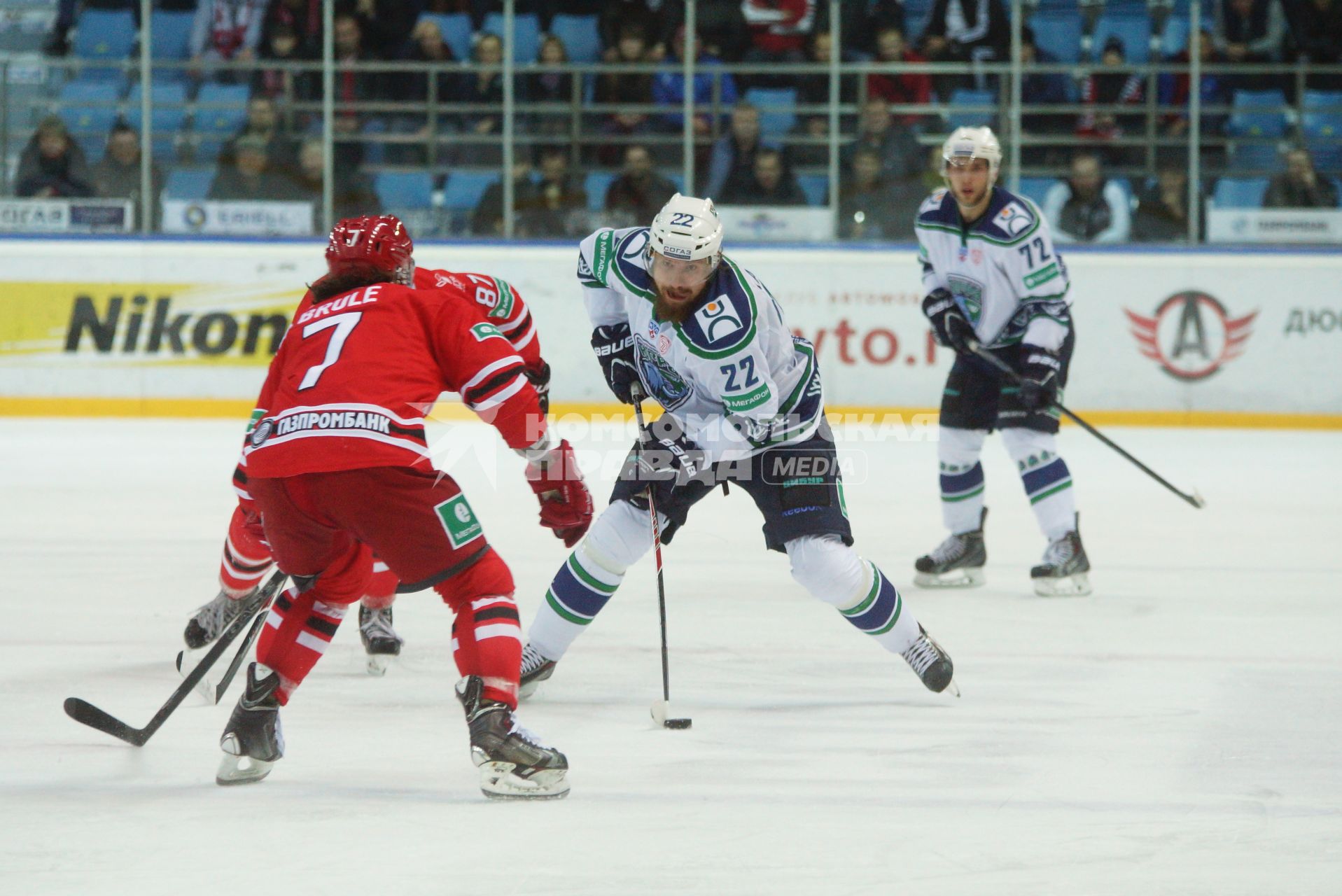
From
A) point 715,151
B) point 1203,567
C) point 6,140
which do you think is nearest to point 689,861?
point 1203,567

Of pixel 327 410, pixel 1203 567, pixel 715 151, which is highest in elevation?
pixel 715 151

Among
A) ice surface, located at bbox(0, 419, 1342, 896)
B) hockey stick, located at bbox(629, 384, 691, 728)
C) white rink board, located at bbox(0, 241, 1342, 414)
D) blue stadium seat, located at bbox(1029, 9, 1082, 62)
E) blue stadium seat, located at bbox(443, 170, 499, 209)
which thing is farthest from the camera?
blue stadium seat, located at bbox(1029, 9, 1082, 62)

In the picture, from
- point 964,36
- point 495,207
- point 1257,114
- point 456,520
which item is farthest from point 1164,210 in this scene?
point 456,520

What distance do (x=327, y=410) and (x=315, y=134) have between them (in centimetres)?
681

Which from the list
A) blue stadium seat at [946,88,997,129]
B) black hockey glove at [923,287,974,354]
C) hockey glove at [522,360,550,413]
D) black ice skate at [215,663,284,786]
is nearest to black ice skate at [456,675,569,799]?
black ice skate at [215,663,284,786]

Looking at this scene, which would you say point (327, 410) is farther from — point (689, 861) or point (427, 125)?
point (427, 125)

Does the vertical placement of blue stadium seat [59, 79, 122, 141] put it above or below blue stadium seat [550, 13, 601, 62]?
below

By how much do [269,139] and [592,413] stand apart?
240 centimetres

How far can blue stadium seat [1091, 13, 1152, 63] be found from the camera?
9461mm

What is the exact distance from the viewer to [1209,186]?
9062 mm

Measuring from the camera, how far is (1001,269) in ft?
16.4

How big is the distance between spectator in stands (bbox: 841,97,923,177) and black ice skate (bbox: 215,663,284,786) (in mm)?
6762

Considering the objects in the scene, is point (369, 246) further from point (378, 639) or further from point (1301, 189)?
point (1301, 189)

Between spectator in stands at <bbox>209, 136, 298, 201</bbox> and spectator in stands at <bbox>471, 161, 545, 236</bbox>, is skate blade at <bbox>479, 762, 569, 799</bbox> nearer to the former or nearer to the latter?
spectator in stands at <bbox>471, 161, 545, 236</bbox>
